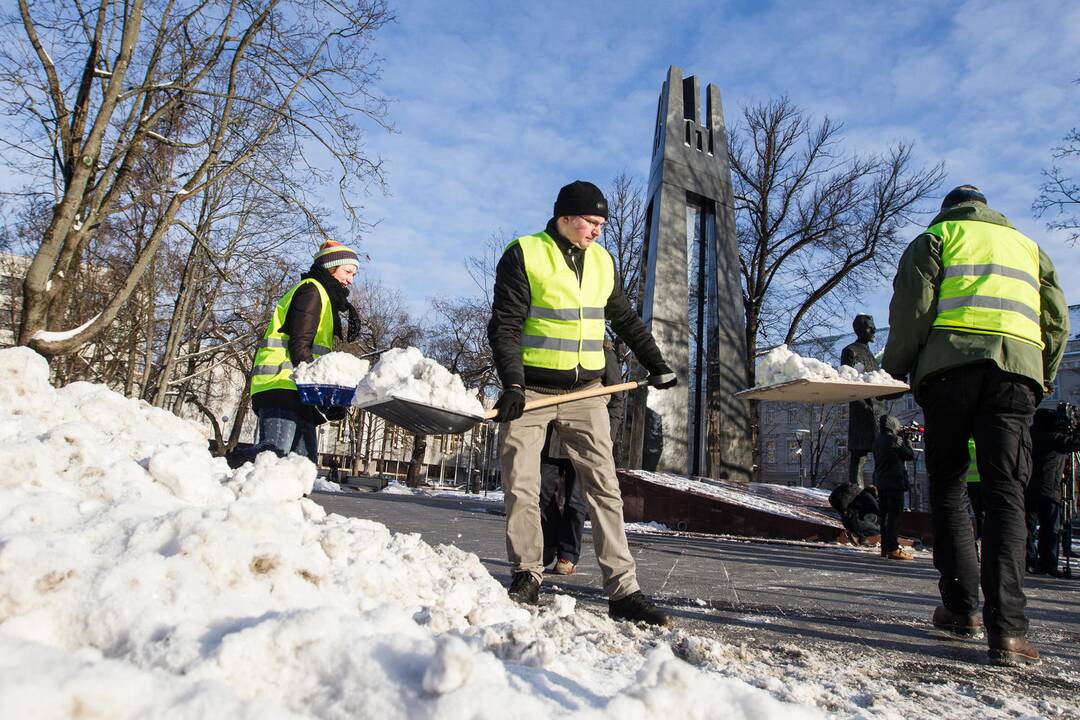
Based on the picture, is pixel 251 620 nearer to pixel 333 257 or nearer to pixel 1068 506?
pixel 333 257

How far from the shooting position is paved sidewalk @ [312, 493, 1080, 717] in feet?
8.82

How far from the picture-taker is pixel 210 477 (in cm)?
315

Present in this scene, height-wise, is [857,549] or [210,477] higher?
[210,477]

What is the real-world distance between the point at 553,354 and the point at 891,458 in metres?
5.03

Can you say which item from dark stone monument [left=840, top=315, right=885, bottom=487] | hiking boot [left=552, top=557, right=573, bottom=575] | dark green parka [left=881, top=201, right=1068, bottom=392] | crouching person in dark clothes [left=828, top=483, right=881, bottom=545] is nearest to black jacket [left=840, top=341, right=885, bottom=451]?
dark stone monument [left=840, top=315, right=885, bottom=487]

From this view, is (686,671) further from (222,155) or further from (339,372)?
(222,155)

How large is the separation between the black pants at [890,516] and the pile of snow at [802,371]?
1077mm

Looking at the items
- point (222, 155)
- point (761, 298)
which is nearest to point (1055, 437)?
point (222, 155)

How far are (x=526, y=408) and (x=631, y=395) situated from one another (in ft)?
33.5

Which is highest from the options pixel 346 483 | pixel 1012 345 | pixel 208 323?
pixel 208 323

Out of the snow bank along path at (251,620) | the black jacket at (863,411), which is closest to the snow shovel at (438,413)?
the snow bank along path at (251,620)

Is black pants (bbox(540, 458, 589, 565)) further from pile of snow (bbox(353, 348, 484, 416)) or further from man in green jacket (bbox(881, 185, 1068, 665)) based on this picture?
man in green jacket (bbox(881, 185, 1068, 665))

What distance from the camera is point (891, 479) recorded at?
738 cm

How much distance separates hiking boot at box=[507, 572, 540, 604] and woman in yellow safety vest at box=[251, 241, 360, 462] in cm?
161
